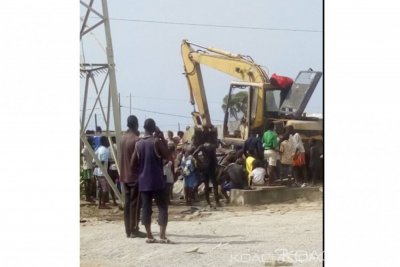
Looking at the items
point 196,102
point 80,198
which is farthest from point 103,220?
point 196,102

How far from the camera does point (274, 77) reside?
6.04 meters

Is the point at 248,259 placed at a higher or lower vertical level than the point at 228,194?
lower

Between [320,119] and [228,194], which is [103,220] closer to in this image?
[228,194]

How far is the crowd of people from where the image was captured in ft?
19.9

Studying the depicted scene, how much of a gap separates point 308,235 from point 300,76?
1.21 m

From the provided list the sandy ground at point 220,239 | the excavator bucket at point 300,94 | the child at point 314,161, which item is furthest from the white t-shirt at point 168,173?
the child at point 314,161

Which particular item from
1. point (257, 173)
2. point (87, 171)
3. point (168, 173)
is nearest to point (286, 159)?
point (257, 173)

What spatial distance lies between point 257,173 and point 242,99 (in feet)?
2.00

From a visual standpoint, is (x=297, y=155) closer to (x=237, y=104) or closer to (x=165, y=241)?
(x=237, y=104)

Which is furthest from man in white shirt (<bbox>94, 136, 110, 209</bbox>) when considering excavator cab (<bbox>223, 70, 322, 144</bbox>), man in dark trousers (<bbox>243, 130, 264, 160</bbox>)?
man in dark trousers (<bbox>243, 130, 264, 160</bbox>)

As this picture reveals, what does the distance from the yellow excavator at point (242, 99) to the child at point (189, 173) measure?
0.41ft

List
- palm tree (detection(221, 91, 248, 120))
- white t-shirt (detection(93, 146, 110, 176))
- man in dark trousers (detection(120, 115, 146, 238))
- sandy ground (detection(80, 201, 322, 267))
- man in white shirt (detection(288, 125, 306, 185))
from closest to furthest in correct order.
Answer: sandy ground (detection(80, 201, 322, 267)), man in white shirt (detection(288, 125, 306, 185)), man in dark trousers (detection(120, 115, 146, 238)), palm tree (detection(221, 91, 248, 120)), white t-shirt (detection(93, 146, 110, 176))

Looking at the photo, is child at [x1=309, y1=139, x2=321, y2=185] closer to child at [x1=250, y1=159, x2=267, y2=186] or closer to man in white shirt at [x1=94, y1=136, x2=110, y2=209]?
child at [x1=250, y1=159, x2=267, y2=186]

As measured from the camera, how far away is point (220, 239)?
5.92 metres
